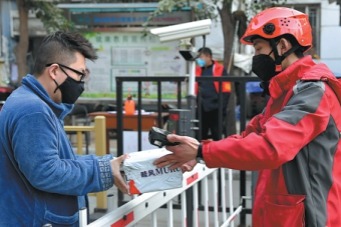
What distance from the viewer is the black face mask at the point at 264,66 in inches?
95.7

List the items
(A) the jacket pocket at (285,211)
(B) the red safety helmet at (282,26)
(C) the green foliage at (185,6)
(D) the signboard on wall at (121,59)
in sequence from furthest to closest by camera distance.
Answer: (D) the signboard on wall at (121,59) → (C) the green foliage at (185,6) → (B) the red safety helmet at (282,26) → (A) the jacket pocket at (285,211)

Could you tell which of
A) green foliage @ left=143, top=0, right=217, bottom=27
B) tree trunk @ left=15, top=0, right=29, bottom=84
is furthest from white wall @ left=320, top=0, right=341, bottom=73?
tree trunk @ left=15, top=0, right=29, bottom=84

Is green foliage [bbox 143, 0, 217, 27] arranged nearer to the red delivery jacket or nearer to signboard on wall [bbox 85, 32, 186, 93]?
signboard on wall [bbox 85, 32, 186, 93]

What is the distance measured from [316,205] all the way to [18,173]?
1.30m

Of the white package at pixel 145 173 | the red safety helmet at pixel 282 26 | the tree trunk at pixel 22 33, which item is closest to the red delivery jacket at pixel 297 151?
the red safety helmet at pixel 282 26

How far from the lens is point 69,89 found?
7.55 ft

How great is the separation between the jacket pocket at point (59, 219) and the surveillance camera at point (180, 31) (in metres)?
2.09

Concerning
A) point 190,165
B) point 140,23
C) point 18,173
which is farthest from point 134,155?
point 140,23

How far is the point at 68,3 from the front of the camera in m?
14.4

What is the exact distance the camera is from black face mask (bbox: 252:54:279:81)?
243 centimetres

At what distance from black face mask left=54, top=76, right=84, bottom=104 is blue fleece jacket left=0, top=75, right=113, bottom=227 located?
0.28 feet

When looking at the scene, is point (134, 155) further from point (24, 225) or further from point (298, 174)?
point (298, 174)

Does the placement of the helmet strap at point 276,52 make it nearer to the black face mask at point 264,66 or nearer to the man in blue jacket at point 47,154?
the black face mask at point 264,66

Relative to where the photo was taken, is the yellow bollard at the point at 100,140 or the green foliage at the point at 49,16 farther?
the green foliage at the point at 49,16
